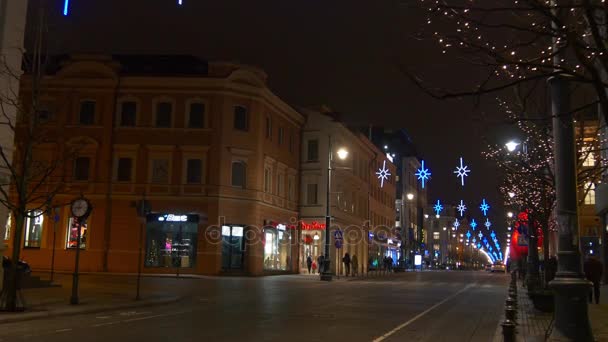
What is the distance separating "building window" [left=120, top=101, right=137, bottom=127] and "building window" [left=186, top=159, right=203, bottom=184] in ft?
15.6

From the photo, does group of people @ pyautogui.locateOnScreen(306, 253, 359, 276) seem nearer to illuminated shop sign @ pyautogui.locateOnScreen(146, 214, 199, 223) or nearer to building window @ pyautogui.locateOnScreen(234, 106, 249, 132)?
illuminated shop sign @ pyautogui.locateOnScreen(146, 214, 199, 223)

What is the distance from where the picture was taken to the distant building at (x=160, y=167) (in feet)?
139

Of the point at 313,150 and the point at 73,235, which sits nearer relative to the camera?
the point at 73,235

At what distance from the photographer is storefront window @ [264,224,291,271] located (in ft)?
154

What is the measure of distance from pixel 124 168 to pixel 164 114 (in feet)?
14.8

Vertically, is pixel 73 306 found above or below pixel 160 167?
below

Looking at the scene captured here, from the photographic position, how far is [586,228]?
52.6 meters

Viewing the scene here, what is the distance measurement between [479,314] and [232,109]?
27915mm

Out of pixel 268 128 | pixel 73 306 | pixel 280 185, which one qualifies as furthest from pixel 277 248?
pixel 73 306

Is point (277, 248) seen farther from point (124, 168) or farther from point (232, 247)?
point (124, 168)

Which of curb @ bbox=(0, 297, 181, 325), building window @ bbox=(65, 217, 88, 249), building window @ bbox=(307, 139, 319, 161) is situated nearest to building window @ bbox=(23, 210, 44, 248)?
building window @ bbox=(65, 217, 88, 249)

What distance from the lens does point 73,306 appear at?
17.8 meters

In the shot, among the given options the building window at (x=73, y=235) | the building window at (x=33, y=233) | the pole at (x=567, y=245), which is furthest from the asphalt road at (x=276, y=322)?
the building window at (x=33, y=233)

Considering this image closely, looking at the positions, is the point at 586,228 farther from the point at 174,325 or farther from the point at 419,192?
the point at 419,192
